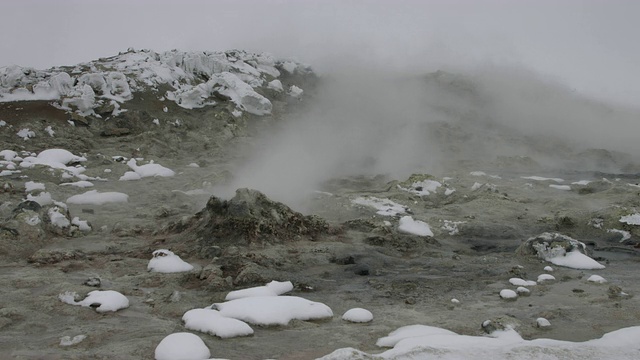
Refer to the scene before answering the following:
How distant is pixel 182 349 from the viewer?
16.8ft

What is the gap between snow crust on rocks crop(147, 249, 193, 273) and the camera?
873cm

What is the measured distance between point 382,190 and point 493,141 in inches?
633

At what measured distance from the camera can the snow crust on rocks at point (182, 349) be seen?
16.6ft

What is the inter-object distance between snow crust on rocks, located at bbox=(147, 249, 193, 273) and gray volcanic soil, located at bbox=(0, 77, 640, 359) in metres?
0.33

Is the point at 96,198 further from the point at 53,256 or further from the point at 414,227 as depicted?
the point at 414,227

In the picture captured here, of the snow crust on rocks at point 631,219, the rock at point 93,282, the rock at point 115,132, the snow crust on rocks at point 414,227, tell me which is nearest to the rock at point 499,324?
the snow crust on rocks at point 414,227

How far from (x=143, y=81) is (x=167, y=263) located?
2133 centimetres

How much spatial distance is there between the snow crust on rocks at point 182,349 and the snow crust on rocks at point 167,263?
3570 mm

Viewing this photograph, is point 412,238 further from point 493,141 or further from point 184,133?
point 493,141

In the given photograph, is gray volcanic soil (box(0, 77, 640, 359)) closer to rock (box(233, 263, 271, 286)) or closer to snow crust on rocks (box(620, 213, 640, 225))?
rock (box(233, 263, 271, 286))

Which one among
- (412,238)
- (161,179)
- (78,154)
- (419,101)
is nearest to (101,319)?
(412,238)

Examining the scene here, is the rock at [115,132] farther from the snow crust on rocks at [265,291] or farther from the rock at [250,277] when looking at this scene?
the snow crust on rocks at [265,291]

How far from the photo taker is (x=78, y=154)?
20203 millimetres

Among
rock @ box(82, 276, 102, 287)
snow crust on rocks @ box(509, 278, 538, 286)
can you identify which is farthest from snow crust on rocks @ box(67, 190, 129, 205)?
snow crust on rocks @ box(509, 278, 538, 286)
